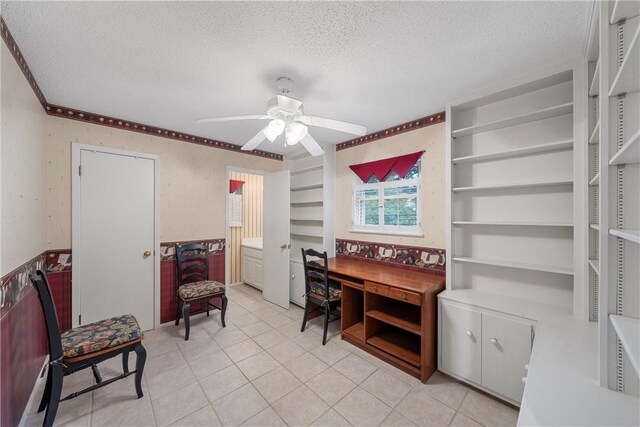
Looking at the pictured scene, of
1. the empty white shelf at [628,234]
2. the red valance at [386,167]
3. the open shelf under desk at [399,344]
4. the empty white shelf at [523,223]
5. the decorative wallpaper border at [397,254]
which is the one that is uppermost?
the red valance at [386,167]

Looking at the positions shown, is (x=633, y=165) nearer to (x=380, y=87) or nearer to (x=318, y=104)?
(x=380, y=87)

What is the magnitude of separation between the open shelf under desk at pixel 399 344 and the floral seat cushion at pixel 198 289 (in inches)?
72.5

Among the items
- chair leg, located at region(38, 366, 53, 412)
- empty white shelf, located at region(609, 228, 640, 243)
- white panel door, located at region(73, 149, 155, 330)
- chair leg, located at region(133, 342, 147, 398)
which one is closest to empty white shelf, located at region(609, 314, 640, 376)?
empty white shelf, located at region(609, 228, 640, 243)

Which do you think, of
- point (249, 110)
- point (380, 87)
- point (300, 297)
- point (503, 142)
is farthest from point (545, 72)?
point (300, 297)

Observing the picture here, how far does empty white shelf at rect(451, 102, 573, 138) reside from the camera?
1.81 m

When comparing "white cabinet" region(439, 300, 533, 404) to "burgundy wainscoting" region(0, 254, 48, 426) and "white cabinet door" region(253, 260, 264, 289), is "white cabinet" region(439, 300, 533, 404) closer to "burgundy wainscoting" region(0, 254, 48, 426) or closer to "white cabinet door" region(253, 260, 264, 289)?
"burgundy wainscoting" region(0, 254, 48, 426)

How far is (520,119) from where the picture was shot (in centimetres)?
201

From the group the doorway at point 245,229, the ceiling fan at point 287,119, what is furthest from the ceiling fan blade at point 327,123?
the doorway at point 245,229

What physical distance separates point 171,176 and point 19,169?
4.98ft

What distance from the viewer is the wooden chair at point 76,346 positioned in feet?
5.00

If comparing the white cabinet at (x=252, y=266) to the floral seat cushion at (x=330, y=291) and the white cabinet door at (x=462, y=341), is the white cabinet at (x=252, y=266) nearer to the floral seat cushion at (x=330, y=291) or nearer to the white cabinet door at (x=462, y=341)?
the floral seat cushion at (x=330, y=291)

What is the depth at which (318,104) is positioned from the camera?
2344 millimetres

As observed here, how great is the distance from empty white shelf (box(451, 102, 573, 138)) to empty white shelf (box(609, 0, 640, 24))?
93cm

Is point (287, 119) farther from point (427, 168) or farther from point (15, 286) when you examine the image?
point (15, 286)
